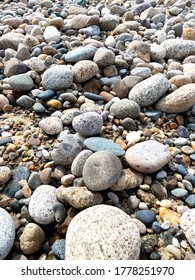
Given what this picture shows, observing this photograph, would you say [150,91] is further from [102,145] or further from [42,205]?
[42,205]

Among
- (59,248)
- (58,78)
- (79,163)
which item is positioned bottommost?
(59,248)

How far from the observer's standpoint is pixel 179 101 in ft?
8.09

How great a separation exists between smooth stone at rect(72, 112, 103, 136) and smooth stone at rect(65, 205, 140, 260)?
0.68m

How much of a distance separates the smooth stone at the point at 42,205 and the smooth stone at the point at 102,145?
0.40 meters

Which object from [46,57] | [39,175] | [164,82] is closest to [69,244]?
[39,175]

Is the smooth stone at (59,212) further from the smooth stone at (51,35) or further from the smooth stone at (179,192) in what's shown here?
the smooth stone at (51,35)

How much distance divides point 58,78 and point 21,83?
34 cm

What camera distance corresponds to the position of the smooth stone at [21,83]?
8.86 feet

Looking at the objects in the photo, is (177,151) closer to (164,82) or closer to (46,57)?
(164,82)

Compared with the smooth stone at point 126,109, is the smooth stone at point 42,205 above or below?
below

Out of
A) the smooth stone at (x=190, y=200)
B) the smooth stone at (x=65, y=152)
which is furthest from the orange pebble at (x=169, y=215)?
the smooth stone at (x=65, y=152)

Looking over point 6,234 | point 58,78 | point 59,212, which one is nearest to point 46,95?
point 58,78

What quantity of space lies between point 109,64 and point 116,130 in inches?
33.6

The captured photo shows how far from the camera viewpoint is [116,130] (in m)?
2.37
